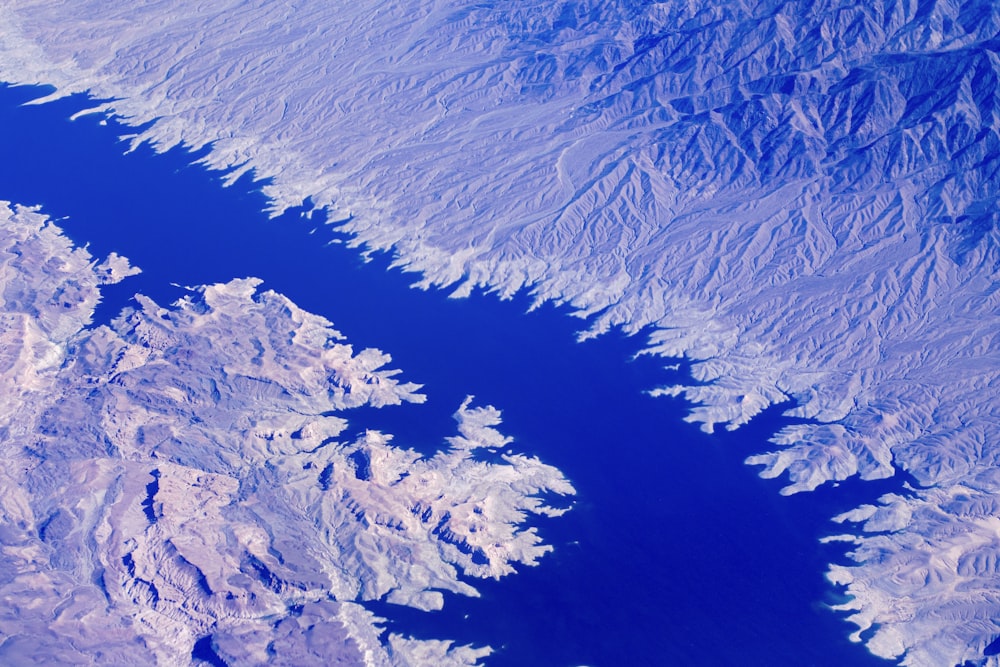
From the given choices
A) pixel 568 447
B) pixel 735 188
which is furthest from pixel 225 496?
pixel 735 188

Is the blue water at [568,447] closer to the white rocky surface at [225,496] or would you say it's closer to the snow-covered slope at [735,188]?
the white rocky surface at [225,496]

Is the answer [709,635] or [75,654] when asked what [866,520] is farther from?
[75,654]

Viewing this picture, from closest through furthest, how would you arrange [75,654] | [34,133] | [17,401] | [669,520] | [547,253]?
[75,654]
[669,520]
[17,401]
[547,253]
[34,133]

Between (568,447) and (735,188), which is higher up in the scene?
(735,188)

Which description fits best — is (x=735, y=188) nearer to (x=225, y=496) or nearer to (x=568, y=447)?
(x=568, y=447)

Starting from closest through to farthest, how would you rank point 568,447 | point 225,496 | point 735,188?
point 225,496 < point 568,447 < point 735,188

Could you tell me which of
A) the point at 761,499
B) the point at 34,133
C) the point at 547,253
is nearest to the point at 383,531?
the point at 761,499
